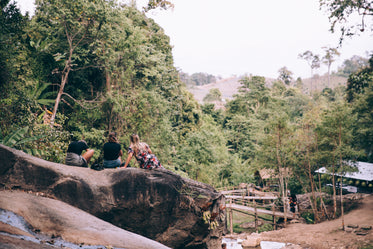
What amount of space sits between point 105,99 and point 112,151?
973 cm

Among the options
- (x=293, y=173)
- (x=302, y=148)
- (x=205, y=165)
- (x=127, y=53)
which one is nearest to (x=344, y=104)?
A: (x=302, y=148)

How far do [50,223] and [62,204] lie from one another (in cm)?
94

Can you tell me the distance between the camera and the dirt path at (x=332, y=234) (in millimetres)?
17203

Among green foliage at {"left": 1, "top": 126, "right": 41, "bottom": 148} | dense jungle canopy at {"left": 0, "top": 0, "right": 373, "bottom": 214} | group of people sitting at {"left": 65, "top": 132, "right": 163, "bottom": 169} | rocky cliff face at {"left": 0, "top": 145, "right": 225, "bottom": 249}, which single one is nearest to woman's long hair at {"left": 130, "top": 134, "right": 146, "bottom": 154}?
group of people sitting at {"left": 65, "top": 132, "right": 163, "bottom": 169}

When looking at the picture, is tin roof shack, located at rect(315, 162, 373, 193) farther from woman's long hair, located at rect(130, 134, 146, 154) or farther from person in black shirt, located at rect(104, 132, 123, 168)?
person in black shirt, located at rect(104, 132, 123, 168)

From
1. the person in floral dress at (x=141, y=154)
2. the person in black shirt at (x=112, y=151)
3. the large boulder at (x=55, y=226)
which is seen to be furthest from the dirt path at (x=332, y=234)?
the large boulder at (x=55, y=226)

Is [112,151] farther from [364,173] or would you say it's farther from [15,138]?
[364,173]

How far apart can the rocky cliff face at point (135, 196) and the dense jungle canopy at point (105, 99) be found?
3.34 metres

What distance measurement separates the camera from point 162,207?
7355 millimetres

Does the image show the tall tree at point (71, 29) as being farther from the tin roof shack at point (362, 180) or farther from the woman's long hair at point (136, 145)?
the tin roof shack at point (362, 180)

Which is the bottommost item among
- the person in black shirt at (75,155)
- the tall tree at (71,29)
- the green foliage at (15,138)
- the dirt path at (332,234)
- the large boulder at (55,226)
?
the dirt path at (332,234)

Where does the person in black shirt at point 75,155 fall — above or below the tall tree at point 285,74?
below

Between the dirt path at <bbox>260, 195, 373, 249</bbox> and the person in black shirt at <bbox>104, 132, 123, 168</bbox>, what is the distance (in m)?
14.5

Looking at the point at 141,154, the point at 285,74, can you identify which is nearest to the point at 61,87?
the point at 141,154
